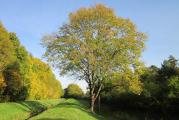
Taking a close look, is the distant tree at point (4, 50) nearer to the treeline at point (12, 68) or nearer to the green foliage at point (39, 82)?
the treeline at point (12, 68)

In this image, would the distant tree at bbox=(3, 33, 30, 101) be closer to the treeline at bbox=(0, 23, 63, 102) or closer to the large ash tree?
the treeline at bbox=(0, 23, 63, 102)

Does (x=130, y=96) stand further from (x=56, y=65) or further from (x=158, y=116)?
(x=56, y=65)

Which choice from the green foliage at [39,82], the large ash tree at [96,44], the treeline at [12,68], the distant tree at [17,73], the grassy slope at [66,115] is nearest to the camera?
the grassy slope at [66,115]

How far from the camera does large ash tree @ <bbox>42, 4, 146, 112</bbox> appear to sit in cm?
5222

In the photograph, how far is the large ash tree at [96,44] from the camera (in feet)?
171

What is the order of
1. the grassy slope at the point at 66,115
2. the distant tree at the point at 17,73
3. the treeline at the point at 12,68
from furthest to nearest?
1. the distant tree at the point at 17,73
2. the treeline at the point at 12,68
3. the grassy slope at the point at 66,115

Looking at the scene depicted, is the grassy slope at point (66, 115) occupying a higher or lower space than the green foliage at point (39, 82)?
lower

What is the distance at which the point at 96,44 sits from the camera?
52.5 meters

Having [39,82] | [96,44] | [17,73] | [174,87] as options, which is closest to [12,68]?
[17,73]

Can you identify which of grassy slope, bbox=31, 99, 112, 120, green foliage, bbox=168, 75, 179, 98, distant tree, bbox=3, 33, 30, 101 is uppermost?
distant tree, bbox=3, 33, 30, 101

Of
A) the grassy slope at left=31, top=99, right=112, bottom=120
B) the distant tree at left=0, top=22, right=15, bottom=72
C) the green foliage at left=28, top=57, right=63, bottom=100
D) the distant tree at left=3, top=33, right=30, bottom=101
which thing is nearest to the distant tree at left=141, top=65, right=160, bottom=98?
the grassy slope at left=31, top=99, right=112, bottom=120

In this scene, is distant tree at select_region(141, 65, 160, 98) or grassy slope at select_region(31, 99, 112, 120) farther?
distant tree at select_region(141, 65, 160, 98)

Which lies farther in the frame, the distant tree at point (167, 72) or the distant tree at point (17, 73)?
the distant tree at point (17, 73)

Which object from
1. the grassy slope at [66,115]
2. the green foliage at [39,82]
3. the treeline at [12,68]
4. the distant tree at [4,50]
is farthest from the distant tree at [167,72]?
the green foliage at [39,82]
